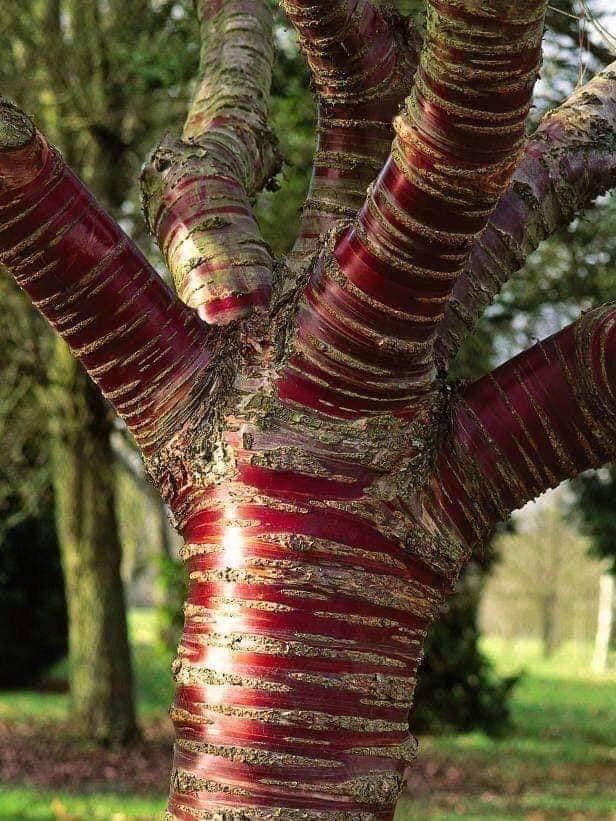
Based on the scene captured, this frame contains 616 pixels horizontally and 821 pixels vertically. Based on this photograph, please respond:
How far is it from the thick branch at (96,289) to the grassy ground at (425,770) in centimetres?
561

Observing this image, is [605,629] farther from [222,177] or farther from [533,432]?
[533,432]

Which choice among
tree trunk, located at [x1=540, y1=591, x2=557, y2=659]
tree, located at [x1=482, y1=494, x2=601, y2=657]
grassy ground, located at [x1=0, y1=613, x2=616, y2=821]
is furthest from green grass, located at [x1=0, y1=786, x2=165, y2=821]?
tree, located at [x1=482, y1=494, x2=601, y2=657]

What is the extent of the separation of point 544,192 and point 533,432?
0.70 m

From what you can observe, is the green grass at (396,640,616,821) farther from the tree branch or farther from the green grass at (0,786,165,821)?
the tree branch

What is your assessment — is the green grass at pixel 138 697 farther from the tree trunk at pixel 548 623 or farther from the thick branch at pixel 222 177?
the tree trunk at pixel 548 623

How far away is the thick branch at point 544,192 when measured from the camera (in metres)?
1.97

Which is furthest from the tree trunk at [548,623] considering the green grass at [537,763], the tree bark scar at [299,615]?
the tree bark scar at [299,615]

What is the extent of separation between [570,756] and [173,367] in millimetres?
11225

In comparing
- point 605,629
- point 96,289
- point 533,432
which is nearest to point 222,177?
point 96,289

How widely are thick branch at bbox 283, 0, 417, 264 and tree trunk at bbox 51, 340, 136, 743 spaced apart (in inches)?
314

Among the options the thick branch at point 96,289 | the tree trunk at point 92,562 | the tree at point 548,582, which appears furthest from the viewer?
the tree at point 548,582

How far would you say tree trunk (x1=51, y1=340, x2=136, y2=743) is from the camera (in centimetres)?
990

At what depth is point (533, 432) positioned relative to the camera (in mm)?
1649

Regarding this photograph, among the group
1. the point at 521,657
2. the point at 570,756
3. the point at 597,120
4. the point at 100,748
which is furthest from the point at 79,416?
the point at 521,657
